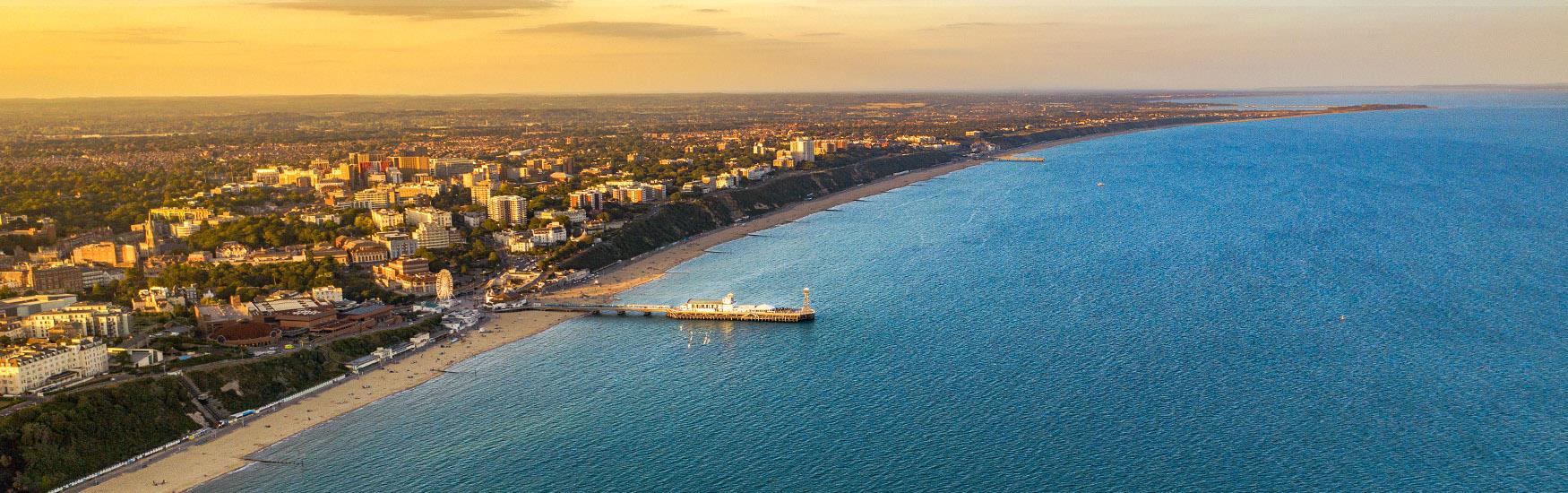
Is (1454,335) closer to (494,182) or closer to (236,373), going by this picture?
(236,373)

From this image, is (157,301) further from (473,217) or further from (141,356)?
(473,217)

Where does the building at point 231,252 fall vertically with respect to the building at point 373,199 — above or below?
below

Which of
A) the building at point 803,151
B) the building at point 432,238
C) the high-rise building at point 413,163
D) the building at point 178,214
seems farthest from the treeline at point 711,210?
the high-rise building at point 413,163

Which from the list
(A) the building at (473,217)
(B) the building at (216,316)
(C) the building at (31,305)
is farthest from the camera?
(A) the building at (473,217)

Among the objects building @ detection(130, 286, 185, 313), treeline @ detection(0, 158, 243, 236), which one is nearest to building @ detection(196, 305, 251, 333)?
building @ detection(130, 286, 185, 313)

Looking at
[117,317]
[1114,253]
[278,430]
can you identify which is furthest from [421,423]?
[1114,253]

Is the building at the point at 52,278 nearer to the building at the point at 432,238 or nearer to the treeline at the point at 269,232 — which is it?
the treeline at the point at 269,232

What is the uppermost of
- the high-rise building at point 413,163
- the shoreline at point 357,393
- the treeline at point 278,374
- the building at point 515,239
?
the high-rise building at point 413,163

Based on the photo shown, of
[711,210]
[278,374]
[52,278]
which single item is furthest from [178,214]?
[278,374]
